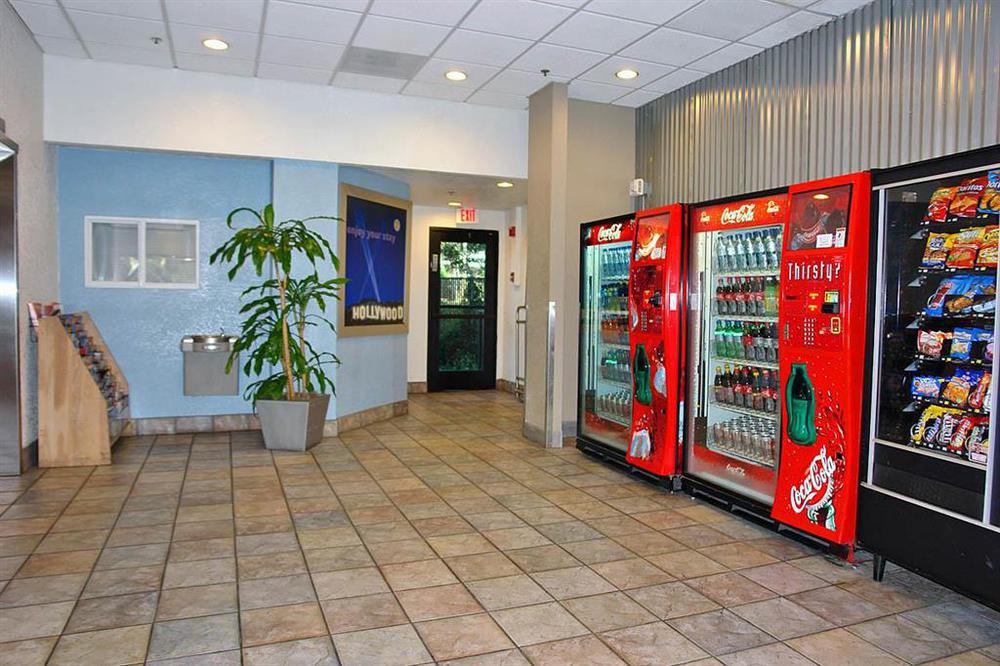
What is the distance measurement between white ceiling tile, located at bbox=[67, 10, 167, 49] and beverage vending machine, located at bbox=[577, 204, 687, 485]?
3.77 m

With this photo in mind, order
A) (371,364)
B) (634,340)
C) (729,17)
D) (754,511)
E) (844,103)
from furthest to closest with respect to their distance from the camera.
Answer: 1. (371,364)
2. (634,340)
3. (729,17)
4. (844,103)
5. (754,511)

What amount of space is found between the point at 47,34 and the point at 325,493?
4205 millimetres

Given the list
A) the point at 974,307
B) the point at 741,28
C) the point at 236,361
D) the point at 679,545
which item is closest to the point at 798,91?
the point at 741,28

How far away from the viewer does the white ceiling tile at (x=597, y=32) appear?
4996 mm

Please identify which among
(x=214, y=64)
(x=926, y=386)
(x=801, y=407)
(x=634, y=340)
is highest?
(x=214, y=64)

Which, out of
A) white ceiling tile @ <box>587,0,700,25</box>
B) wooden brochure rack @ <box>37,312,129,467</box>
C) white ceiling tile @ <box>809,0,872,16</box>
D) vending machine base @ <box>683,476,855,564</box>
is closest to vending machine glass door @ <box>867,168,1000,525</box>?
vending machine base @ <box>683,476,855,564</box>

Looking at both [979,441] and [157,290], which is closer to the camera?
[979,441]

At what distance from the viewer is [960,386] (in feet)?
10.6

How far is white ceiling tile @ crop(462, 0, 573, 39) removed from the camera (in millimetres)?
4793

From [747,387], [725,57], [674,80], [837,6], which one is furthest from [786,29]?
[747,387]

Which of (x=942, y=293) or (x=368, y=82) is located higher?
(x=368, y=82)

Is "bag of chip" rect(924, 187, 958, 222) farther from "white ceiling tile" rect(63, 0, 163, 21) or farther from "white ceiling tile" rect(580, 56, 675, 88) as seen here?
"white ceiling tile" rect(63, 0, 163, 21)

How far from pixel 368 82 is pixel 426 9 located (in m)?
1.87

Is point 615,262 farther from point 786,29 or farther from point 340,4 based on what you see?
point 340,4
